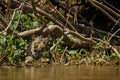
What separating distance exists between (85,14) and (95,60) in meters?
1.41

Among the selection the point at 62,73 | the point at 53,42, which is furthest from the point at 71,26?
the point at 62,73

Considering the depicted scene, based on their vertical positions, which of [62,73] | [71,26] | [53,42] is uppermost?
[71,26]

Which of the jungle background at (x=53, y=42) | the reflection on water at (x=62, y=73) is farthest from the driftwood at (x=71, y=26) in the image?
the reflection on water at (x=62, y=73)

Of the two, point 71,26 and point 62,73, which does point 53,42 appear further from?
point 62,73

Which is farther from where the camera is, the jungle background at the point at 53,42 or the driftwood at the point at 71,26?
the driftwood at the point at 71,26

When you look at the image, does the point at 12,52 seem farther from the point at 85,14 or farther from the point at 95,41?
the point at 85,14

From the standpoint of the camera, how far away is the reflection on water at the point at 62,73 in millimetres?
3885

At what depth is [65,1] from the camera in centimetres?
600

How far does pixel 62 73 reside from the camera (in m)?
4.18

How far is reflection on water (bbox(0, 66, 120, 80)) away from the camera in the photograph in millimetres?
3885

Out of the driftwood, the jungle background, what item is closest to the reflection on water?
the jungle background

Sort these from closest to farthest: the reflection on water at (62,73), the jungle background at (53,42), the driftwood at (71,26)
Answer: the reflection on water at (62,73) → the jungle background at (53,42) → the driftwood at (71,26)

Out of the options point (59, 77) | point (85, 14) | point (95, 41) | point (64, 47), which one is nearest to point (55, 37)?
point (64, 47)

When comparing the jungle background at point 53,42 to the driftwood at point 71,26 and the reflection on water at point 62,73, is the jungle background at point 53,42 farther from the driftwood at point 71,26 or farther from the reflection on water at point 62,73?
the reflection on water at point 62,73
